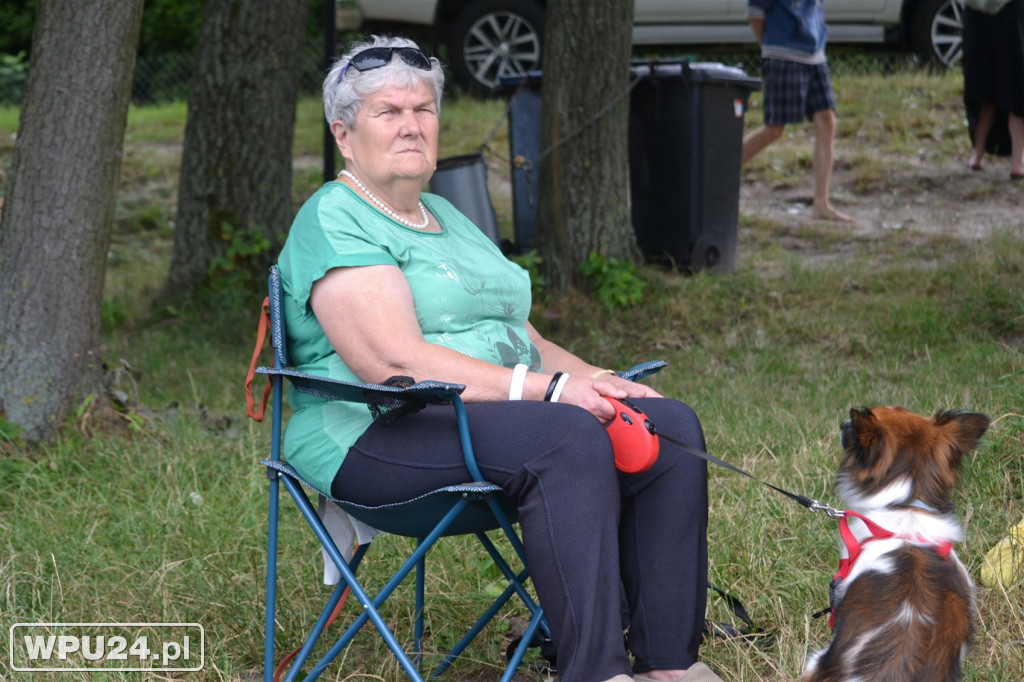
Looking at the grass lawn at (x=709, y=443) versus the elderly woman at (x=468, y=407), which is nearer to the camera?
the elderly woman at (x=468, y=407)

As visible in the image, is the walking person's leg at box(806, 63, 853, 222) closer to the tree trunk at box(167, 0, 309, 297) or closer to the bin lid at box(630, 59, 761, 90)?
the bin lid at box(630, 59, 761, 90)

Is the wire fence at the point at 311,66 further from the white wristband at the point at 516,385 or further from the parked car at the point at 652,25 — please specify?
the white wristband at the point at 516,385

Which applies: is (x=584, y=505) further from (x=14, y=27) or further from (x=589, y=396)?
(x=14, y=27)

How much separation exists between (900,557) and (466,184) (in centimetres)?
454

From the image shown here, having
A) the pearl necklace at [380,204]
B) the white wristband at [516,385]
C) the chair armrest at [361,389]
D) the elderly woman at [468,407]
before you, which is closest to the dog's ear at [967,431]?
the elderly woman at [468,407]

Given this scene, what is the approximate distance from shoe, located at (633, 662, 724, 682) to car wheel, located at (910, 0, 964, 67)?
9500 millimetres

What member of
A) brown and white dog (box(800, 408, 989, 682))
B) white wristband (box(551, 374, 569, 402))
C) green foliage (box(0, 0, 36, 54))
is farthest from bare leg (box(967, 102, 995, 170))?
green foliage (box(0, 0, 36, 54))

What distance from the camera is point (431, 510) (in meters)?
2.44

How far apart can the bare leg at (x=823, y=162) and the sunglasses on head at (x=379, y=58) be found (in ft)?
17.3

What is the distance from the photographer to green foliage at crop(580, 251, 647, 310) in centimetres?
624

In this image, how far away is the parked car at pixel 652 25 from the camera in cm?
1049

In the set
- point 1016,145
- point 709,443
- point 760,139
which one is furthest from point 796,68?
point 709,443

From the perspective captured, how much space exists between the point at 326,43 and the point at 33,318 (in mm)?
2899

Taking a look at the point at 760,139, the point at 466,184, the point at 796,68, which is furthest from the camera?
the point at 760,139
